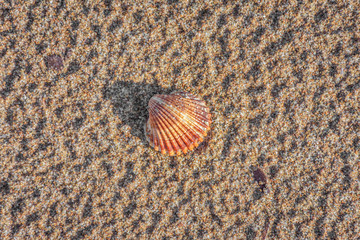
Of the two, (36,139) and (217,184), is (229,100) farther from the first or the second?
(36,139)

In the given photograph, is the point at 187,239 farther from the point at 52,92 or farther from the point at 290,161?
the point at 52,92

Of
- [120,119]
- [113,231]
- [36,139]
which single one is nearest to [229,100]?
[120,119]

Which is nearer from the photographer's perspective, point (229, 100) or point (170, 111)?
point (170, 111)

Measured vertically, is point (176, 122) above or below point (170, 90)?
below

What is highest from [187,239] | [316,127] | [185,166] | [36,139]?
[36,139]

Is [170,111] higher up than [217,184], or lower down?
higher up
